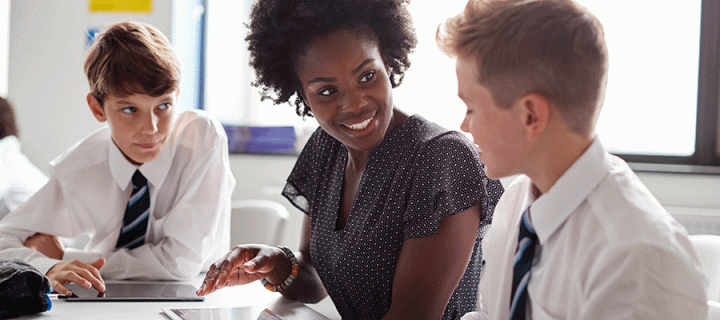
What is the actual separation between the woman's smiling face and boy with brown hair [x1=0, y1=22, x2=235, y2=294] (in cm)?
45

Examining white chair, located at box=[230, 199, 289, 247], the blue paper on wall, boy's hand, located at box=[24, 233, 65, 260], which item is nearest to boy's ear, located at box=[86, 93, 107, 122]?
boy's hand, located at box=[24, 233, 65, 260]

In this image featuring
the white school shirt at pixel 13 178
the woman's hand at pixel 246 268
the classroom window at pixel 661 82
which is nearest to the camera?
the woman's hand at pixel 246 268

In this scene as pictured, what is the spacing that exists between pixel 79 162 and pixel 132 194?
164 mm

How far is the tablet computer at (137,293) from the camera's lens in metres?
1.21

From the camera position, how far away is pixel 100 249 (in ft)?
5.34

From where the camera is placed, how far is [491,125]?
877mm

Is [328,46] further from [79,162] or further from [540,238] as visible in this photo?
[79,162]

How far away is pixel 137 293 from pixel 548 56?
3.05ft

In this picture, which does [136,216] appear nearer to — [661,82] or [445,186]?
[445,186]

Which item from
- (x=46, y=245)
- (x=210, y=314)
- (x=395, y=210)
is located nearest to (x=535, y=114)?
(x=395, y=210)

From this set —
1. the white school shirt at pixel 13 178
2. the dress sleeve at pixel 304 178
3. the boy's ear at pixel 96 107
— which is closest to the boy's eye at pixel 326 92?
the dress sleeve at pixel 304 178

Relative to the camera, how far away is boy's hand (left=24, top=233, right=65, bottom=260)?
1.53 meters

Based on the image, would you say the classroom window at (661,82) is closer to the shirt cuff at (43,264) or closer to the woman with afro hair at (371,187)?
the woman with afro hair at (371,187)

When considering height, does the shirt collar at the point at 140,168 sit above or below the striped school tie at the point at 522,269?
below
